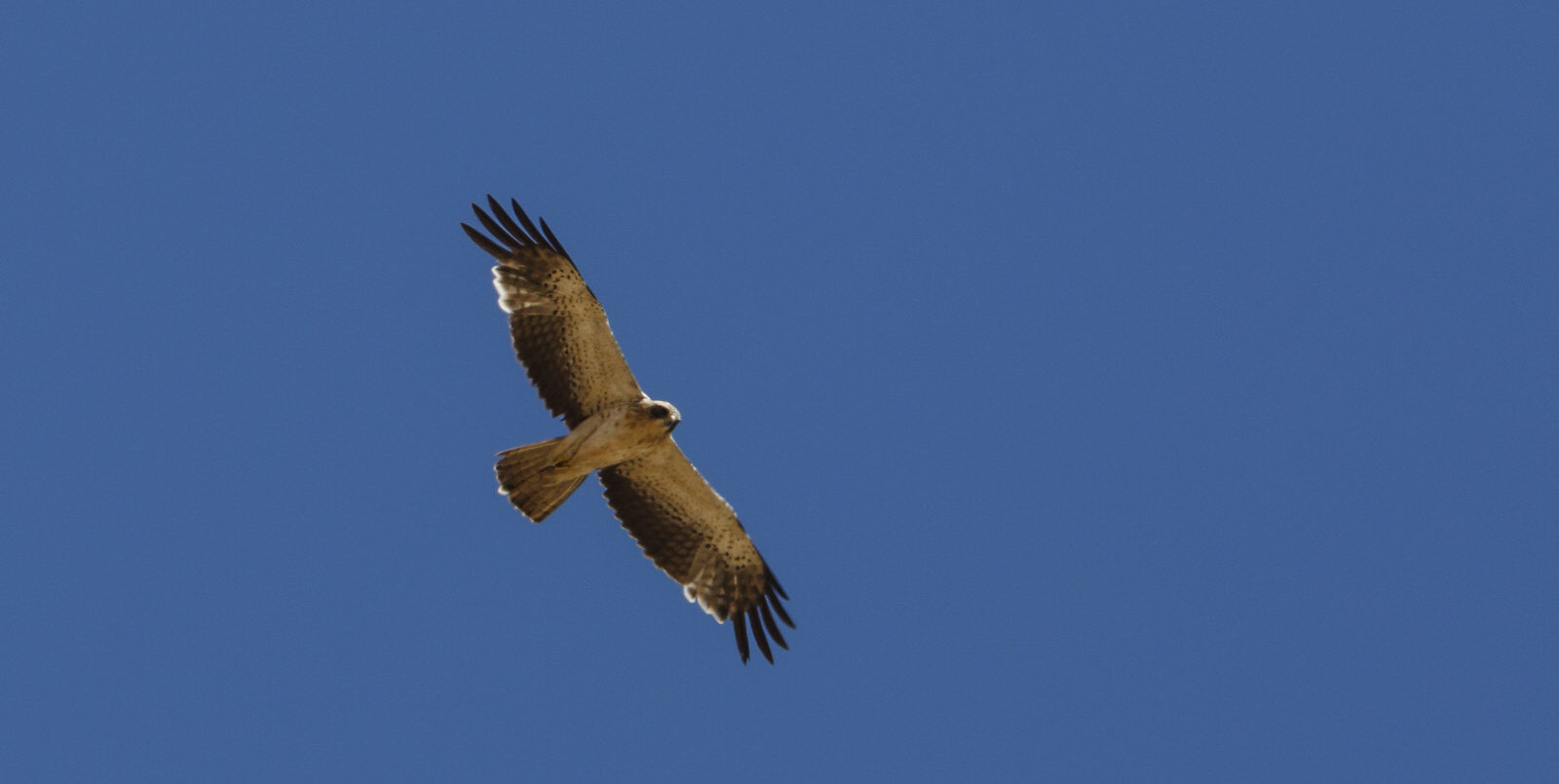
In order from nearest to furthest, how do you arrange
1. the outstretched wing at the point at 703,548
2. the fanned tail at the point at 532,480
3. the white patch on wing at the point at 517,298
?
the fanned tail at the point at 532,480 < the white patch on wing at the point at 517,298 < the outstretched wing at the point at 703,548

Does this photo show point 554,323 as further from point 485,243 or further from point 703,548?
point 703,548

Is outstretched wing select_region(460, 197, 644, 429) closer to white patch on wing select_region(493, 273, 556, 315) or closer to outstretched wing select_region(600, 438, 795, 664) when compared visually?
white patch on wing select_region(493, 273, 556, 315)

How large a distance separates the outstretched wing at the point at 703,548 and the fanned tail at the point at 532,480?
3.50 feet

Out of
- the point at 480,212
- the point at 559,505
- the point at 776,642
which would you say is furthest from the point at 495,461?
the point at 776,642

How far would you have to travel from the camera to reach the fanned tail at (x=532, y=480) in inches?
587

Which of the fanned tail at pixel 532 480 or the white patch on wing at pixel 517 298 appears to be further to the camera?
the white patch on wing at pixel 517 298

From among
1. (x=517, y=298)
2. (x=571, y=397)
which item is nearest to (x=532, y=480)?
(x=571, y=397)

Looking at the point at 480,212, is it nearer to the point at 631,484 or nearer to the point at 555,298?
the point at 555,298

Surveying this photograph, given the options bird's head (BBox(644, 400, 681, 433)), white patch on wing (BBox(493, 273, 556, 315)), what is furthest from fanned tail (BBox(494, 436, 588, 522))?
white patch on wing (BBox(493, 273, 556, 315))

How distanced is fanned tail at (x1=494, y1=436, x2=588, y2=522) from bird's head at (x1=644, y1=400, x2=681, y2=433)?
31.8 inches

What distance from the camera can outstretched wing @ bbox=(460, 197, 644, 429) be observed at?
15156 millimetres

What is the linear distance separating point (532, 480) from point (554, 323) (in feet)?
4.56

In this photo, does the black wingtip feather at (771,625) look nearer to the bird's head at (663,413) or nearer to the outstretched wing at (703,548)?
the outstretched wing at (703,548)

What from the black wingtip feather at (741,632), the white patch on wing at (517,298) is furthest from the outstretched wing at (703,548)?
the white patch on wing at (517,298)
